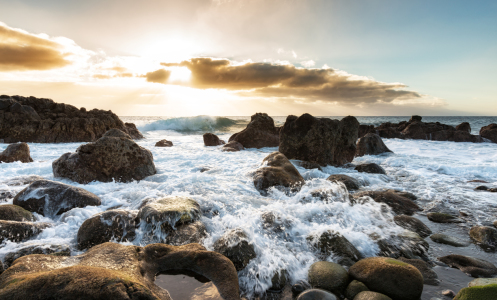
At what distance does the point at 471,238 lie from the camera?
4301 millimetres

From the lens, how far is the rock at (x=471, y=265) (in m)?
3.27

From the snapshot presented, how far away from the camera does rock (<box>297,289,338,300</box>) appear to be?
8.88ft

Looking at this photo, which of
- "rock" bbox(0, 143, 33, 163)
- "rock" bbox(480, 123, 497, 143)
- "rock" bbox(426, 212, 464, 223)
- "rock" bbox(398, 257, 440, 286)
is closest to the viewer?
"rock" bbox(398, 257, 440, 286)

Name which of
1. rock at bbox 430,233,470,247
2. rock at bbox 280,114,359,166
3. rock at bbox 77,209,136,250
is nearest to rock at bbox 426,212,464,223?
rock at bbox 430,233,470,247

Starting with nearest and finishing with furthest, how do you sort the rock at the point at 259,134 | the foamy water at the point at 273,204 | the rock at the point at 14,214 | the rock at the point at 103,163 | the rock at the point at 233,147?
the foamy water at the point at 273,204 → the rock at the point at 14,214 → the rock at the point at 103,163 → the rock at the point at 233,147 → the rock at the point at 259,134

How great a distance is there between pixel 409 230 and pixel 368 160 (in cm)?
784

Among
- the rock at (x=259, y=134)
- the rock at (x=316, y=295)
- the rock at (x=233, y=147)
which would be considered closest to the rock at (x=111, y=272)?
the rock at (x=316, y=295)

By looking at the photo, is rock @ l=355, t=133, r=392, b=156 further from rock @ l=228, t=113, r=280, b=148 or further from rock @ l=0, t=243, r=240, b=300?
rock @ l=0, t=243, r=240, b=300

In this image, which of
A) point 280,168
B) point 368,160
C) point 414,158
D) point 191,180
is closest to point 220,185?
point 191,180

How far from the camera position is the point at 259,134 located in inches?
598

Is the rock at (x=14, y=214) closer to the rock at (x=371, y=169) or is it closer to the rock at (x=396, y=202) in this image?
the rock at (x=396, y=202)

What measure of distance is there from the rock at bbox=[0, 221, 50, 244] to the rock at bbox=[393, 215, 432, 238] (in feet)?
19.9

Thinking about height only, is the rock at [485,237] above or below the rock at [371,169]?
below

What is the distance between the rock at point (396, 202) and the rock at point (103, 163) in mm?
6014
